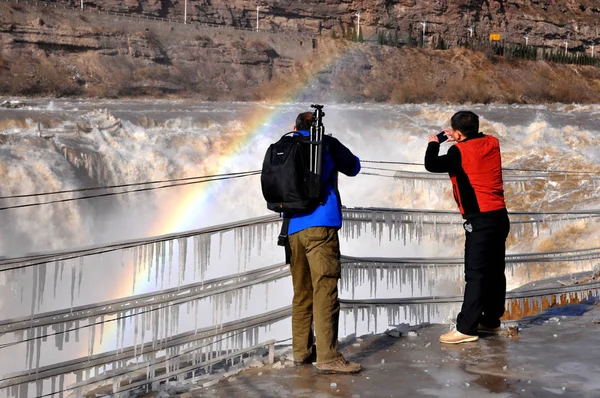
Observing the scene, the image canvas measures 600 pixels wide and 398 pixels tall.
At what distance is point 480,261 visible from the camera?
6.08 m

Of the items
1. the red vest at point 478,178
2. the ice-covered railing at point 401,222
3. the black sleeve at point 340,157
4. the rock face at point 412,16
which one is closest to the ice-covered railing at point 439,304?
the ice-covered railing at point 401,222

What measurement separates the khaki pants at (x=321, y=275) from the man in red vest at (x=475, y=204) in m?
1.03

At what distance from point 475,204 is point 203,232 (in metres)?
1.84

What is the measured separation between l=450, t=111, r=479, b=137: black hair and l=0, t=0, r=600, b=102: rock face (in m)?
51.2

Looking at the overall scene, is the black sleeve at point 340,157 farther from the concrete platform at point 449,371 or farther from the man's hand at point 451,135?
the concrete platform at point 449,371

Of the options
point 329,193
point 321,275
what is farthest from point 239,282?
point 329,193

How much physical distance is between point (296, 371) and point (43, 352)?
6.31 m

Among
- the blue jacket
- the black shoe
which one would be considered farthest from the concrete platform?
the blue jacket

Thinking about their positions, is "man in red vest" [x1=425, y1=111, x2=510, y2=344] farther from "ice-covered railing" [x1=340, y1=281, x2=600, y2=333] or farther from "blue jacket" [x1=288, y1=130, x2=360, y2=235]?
"blue jacket" [x1=288, y1=130, x2=360, y2=235]

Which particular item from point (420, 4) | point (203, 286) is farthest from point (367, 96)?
point (203, 286)

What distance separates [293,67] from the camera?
7369 centimetres

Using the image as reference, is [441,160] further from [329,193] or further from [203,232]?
[203,232]

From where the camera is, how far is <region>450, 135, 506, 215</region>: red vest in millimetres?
6004

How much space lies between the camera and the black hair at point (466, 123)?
20.0 ft
